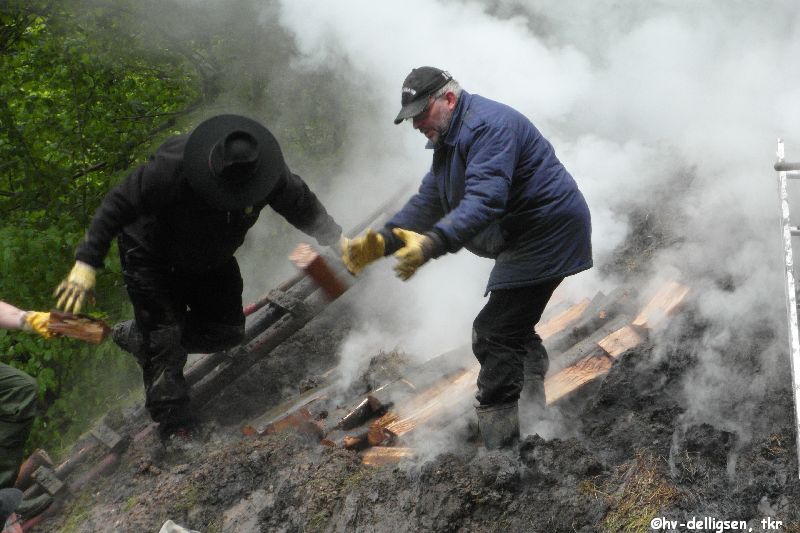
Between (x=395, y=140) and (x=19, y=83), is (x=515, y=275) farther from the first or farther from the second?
(x=19, y=83)

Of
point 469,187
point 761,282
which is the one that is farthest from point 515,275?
point 761,282

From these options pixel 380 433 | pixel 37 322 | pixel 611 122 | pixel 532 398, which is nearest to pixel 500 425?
pixel 532 398

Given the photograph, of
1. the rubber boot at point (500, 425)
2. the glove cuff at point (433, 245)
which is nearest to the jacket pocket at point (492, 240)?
the glove cuff at point (433, 245)

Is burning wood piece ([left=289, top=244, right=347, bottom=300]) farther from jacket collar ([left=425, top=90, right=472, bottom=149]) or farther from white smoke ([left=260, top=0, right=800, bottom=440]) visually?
jacket collar ([left=425, top=90, right=472, bottom=149])

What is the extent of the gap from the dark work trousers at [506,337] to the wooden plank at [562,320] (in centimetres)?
126

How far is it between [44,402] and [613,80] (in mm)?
6949

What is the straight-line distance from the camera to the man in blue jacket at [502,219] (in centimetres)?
349

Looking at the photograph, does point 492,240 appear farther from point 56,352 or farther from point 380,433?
point 56,352

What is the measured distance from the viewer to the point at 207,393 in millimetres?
5406

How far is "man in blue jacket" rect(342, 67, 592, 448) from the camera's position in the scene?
349cm

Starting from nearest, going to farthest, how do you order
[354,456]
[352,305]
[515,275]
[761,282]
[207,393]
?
[515,275] < [354,456] < [761,282] < [207,393] < [352,305]

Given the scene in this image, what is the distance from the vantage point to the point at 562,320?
17.1 ft

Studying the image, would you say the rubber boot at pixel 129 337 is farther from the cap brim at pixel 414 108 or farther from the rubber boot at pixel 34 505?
the cap brim at pixel 414 108

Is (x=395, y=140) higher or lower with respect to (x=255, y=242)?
higher
